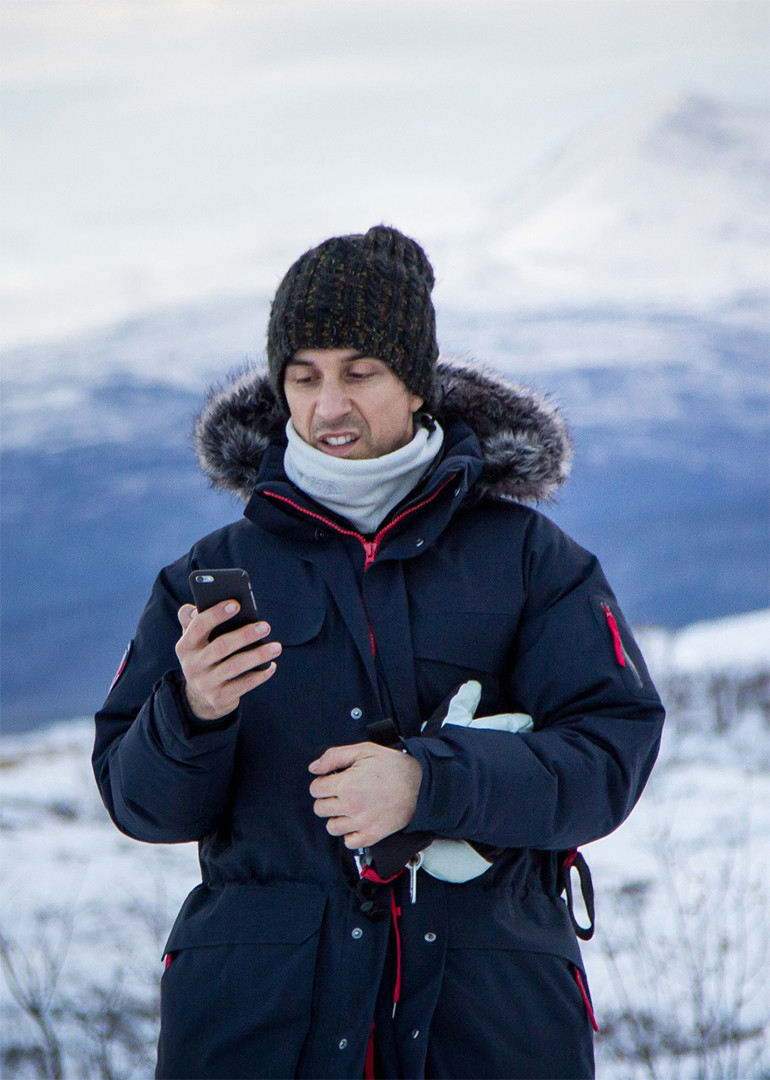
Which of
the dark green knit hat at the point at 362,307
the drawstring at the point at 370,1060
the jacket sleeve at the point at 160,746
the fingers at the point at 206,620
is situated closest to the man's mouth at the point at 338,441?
the dark green knit hat at the point at 362,307

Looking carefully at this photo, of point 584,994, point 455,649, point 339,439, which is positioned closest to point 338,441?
point 339,439

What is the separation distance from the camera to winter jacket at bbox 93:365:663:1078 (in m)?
1.23

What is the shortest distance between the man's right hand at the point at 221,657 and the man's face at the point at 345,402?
13.8 inches

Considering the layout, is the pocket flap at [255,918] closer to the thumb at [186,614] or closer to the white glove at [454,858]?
the white glove at [454,858]

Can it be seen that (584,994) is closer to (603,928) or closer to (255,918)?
(255,918)

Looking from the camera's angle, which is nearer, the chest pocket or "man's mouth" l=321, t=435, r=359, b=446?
the chest pocket

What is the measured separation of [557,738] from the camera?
1.27 m

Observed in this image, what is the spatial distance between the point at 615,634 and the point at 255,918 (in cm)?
56

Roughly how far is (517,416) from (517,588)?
0.30 m

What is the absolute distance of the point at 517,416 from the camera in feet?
5.13

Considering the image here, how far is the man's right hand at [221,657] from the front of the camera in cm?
116

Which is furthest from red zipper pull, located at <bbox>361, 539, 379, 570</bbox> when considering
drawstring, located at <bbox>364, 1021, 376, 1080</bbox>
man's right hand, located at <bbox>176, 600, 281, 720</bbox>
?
drawstring, located at <bbox>364, 1021, 376, 1080</bbox>

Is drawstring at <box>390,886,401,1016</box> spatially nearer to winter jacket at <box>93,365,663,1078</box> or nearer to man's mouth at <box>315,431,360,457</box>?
winter jacket at <box>93,365,663,1078</box>

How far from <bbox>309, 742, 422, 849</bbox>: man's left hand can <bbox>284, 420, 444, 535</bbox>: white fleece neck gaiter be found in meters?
0.38
